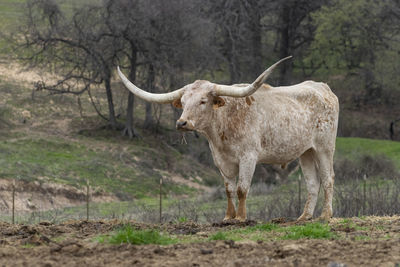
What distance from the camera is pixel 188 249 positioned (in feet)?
22.9

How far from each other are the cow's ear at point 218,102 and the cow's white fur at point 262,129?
52 millimetres

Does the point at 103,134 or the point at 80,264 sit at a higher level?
the point at 103,134

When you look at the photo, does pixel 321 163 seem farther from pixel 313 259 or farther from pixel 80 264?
pixel 80 264

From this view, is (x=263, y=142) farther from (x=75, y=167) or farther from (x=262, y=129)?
(x=75, y=167)

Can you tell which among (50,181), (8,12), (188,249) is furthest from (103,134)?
(188,249)

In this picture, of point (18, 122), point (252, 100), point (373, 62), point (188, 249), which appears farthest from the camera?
point (373, 62)

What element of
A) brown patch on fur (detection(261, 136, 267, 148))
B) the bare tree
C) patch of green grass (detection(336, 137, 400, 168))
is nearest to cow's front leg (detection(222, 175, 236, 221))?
brown patch on fur (detection(261, 136, 267, 148))

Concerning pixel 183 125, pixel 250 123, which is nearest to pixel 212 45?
pixel 250 123

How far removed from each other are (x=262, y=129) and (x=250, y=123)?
0.25 meters

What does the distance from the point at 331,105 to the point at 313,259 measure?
16.2 feet

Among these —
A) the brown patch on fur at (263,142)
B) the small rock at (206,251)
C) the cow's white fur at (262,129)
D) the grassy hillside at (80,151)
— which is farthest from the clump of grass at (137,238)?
the grassy hillside at (80,151)

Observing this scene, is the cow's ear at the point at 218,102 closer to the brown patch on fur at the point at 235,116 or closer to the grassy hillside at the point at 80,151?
the brown patch on fur at the point at 235,116

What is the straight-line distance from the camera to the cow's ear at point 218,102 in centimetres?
940

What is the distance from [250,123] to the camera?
380 inches
